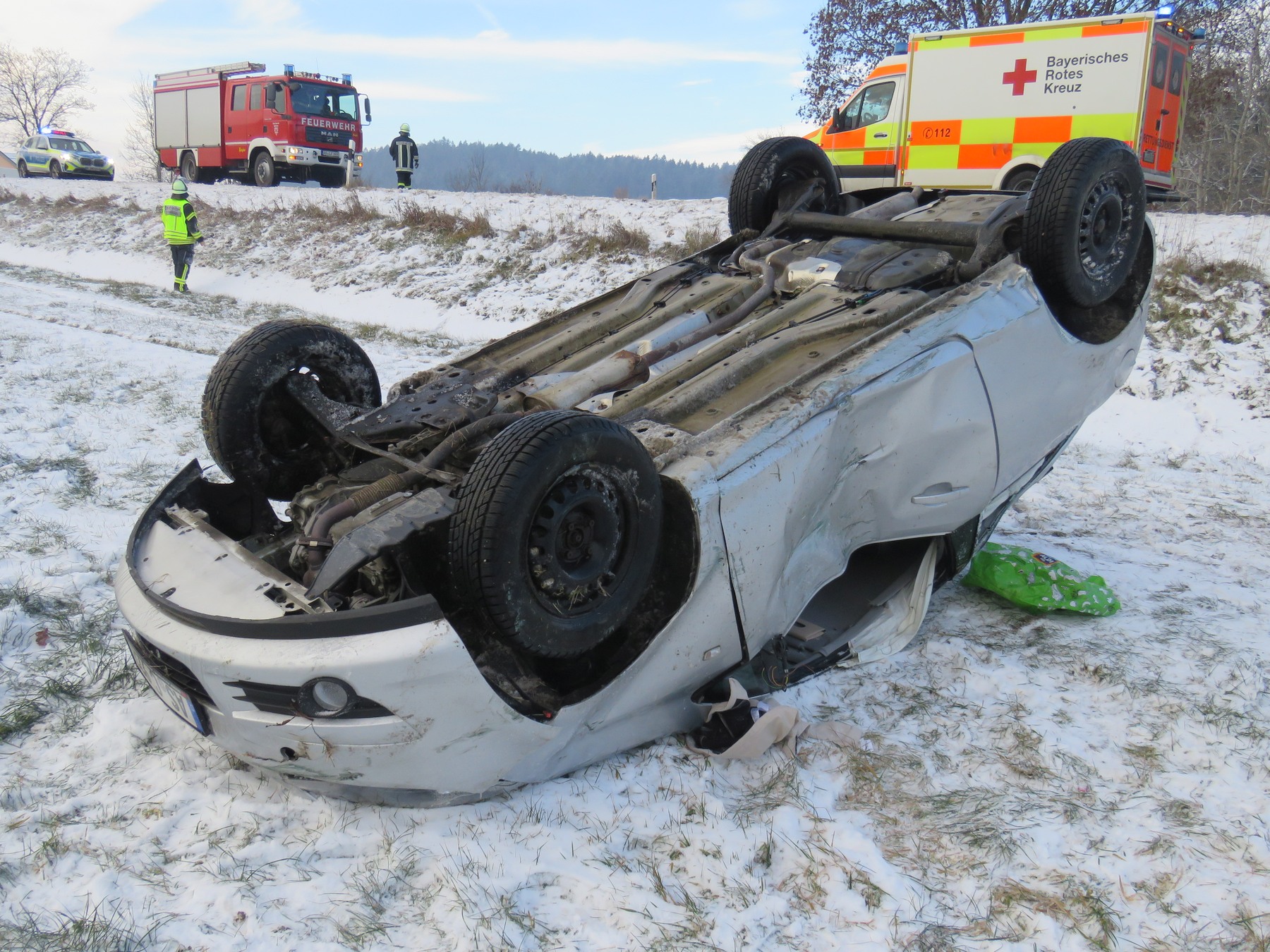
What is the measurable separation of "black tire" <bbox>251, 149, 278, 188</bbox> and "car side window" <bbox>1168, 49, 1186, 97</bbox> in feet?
56.3

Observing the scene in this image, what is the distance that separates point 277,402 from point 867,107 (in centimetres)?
1152

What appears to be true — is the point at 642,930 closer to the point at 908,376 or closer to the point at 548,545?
the point at 548,545

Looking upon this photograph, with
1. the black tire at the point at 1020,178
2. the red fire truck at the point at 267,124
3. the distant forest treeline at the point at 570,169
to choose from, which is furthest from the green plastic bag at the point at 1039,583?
the distant forest treeline at the point at 570,169

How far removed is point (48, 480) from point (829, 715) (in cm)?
417

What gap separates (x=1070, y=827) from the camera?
258cm

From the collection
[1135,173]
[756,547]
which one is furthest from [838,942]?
[1135,173]

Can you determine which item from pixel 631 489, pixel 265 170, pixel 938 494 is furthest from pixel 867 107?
pixel 265 170

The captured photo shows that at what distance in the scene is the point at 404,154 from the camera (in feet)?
62.0

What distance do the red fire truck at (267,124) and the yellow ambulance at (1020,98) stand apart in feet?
40.3

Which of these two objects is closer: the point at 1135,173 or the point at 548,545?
the point at 548,545

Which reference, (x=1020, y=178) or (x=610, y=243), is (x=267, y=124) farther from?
(x=1020, y=178)

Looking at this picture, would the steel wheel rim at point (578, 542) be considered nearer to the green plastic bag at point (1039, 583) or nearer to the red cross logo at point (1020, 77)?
the green plastic bag at point (1039, 583)

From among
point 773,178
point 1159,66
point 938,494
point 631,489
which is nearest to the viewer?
point 631,489

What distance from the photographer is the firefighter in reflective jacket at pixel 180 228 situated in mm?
13430
